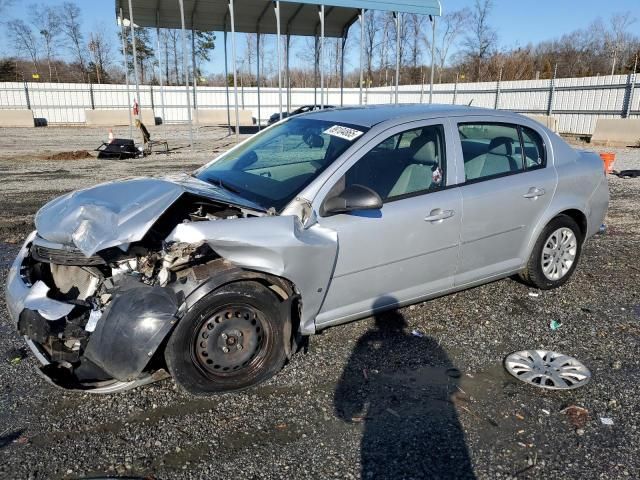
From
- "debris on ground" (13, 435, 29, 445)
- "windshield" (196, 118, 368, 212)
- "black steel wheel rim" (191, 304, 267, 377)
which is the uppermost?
"windshield" (196, 118, 368, 212)

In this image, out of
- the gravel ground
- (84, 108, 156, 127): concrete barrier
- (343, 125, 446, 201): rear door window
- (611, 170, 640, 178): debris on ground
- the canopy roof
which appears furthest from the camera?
(84, 108, 156, 127): concrete barrier

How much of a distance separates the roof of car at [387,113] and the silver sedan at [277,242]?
0.02 metres

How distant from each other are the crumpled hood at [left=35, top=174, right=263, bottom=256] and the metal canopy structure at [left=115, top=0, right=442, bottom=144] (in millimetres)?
14800

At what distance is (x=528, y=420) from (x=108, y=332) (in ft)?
8.17

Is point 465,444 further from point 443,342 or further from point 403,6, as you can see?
point 403,6

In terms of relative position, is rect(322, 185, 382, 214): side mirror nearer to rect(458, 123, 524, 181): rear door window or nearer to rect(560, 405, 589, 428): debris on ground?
rect(458, 123, 524, 181): rear door window

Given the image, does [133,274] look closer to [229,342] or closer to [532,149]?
[229,342]

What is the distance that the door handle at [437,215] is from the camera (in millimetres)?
3674

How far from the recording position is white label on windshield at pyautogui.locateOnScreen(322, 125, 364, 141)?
365cm

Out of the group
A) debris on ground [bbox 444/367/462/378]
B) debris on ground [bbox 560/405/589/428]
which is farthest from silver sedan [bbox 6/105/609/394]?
debris on ground [bbox 560/405/589/428]

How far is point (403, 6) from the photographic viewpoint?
16.9 meters

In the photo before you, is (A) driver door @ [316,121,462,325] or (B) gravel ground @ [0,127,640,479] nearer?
(B) gravel ground @ [0,127,640,479]

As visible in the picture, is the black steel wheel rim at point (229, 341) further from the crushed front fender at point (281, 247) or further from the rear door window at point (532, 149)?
the rear door window at point (532, 149)

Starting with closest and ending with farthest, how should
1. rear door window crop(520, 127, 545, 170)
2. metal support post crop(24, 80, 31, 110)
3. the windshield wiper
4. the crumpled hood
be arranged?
the crumpled hood
the windshield wiper
rear door window crop(520, 127, 545, 170)
metal support post crop(24, 80, 31, 110)
